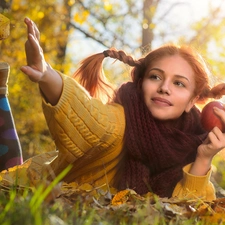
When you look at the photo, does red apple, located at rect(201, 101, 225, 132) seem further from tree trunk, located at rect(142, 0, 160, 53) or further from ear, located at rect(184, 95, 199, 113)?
tree trunk, located at rect(142, 0, 160, 53)

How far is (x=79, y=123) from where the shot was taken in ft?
9.50

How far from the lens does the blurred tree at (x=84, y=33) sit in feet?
30.3

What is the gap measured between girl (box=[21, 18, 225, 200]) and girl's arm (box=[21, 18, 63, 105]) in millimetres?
138

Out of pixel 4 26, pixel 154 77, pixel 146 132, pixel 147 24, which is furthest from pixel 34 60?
pixel 147 24

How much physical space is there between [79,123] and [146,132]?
1.75 ft

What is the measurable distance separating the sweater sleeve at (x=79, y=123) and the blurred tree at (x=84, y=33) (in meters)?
5.59

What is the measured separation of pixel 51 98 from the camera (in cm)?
277

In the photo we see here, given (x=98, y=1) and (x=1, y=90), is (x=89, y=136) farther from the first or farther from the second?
(x=98, y=1)

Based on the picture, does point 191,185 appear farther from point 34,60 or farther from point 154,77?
point 34,60

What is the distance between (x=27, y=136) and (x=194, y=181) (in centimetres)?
753

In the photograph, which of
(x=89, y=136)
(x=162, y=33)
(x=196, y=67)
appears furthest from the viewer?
(x=162, y=33)

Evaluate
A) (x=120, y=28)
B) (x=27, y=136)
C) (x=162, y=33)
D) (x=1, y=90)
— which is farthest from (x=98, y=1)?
(x=1, y=90)

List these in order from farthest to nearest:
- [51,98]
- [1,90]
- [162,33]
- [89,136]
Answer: [162,33] < [1,90] < [89,136] < [51,98]

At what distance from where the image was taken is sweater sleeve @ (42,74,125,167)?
9.21 ft
